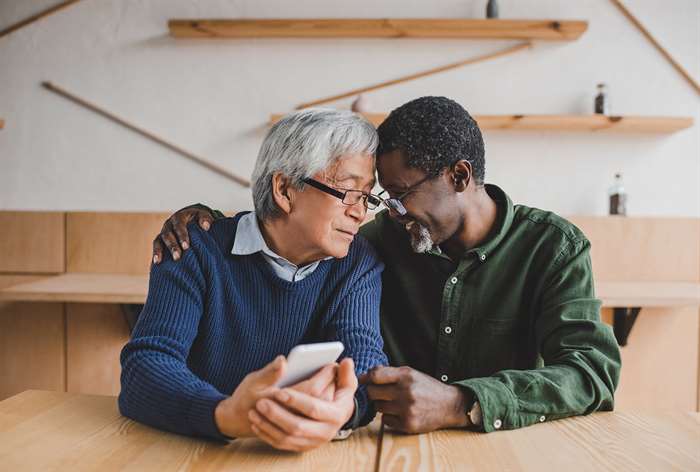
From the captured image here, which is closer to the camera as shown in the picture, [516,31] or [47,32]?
[516,31]

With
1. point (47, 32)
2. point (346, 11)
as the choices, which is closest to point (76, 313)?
point (47, 32)

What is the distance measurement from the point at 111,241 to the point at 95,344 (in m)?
0.55

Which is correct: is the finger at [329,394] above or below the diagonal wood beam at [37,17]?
below

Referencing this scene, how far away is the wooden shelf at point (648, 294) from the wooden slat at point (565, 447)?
1.60 metres

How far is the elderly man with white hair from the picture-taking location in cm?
133

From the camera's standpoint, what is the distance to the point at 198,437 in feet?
3.38

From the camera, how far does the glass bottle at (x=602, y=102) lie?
325cm

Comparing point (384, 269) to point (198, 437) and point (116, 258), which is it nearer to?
point (198, 437)

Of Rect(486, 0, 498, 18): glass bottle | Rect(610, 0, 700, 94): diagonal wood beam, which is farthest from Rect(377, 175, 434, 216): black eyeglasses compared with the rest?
Rect(610, 0, 700, 94): diagonal wood beam

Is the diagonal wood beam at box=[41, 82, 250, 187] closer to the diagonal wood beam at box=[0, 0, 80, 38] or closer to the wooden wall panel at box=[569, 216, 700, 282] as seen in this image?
the diagonal wood beam at box=[0, 0, 80, 38]

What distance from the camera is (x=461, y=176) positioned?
1.57 m

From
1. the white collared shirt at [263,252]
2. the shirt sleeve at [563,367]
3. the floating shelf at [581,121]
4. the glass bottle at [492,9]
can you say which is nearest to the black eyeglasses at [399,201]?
the white collared shirt at [263,252]

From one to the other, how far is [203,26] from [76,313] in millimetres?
1659

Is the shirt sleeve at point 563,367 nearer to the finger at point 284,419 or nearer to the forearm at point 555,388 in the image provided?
the forearm at point 555,388
